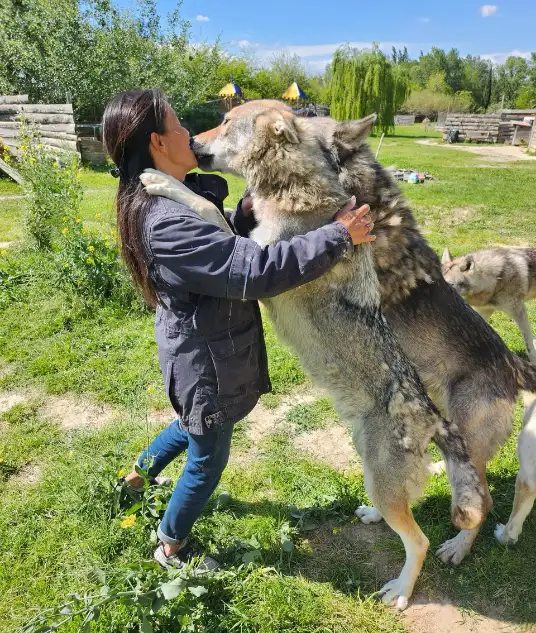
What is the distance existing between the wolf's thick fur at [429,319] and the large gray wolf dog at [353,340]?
0.45ft

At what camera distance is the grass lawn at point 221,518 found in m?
2.44

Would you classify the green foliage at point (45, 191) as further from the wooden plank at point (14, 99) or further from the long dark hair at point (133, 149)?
the wooden plank at point (14, 99)

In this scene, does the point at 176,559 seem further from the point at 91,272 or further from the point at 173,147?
the point at 91,272

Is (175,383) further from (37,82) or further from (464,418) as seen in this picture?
(37,82)

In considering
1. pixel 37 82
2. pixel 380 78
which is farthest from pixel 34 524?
pixel 380 78

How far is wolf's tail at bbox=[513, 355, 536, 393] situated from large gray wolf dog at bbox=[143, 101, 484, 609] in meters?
0.75

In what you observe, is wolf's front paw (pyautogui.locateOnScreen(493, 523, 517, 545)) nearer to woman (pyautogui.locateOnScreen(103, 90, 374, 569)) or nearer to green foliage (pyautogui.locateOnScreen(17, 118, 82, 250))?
woman (pyautogui.locateOnScreen(103, 90, 374, 569))

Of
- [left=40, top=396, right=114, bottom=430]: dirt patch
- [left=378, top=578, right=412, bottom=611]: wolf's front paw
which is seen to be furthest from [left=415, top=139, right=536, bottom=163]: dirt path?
[left=378, top=578, right=412, bottom=611]: wolf's front paw

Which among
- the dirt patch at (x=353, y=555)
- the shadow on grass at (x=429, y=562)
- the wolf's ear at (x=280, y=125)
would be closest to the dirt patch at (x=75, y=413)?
the shadow on grass at (x=429, y=562)

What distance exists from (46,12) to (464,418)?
21.1 meters

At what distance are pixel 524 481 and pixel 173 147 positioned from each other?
8.84 ft

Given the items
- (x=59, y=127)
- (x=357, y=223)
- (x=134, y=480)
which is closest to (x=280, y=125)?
(x=357, y=223)

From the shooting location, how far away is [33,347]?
5035mm

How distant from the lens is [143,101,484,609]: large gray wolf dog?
7.64 feet
